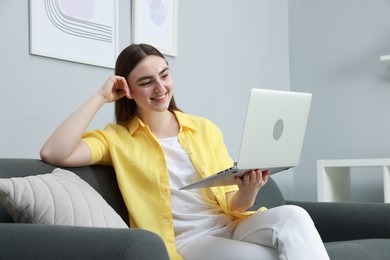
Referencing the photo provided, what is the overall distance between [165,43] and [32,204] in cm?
174

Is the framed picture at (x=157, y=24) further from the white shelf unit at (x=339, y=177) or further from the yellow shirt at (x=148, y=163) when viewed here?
the white shelf unit at (x=339, y=177)

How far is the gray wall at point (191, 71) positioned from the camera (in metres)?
2.75

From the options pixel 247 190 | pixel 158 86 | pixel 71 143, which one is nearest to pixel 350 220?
pixel 247 190

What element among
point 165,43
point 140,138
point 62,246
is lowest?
point 62,246

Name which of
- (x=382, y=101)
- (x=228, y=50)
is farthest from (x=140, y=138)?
(x=382, y=101)

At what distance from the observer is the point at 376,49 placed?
13.9ft

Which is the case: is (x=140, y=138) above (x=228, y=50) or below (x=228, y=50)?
below

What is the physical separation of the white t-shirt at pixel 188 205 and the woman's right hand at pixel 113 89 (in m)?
0.22

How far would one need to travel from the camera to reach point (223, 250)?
209cm

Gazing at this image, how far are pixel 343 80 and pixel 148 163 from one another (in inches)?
89.4

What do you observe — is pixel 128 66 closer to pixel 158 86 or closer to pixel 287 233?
pixel 158 86

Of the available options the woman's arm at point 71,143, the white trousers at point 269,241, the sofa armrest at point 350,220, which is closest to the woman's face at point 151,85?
the woman's arm at point 71,143

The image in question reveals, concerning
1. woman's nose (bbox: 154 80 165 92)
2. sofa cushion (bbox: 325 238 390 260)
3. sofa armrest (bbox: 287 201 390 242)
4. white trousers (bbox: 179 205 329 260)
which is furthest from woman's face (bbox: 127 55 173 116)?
sofa armrest (bbox: 287 201 390 242)

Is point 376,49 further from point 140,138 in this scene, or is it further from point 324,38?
point 140,138
